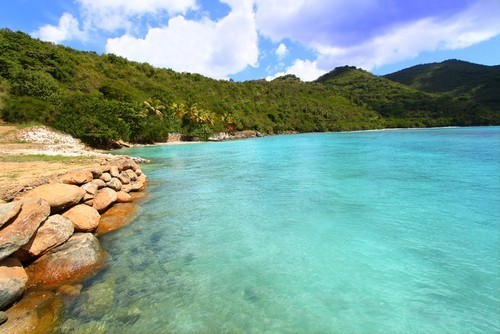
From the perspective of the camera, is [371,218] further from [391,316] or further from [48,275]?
[48,275]

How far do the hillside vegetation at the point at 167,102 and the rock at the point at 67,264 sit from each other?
32057mm

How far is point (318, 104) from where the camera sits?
113 m

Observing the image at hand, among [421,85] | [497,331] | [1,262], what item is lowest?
[497,331]

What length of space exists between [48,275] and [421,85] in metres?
190

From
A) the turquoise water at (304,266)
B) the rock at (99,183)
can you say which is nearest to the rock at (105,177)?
the rock at (99,183)

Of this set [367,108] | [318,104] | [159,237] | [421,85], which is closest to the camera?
[159,237]

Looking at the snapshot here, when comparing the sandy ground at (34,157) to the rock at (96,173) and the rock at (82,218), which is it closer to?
the rock at (96,173)

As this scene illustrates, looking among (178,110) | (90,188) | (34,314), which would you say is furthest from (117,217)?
(178,110)

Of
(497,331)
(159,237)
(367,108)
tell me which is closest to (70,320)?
(159,237)

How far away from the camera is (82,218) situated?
7438 millimetres

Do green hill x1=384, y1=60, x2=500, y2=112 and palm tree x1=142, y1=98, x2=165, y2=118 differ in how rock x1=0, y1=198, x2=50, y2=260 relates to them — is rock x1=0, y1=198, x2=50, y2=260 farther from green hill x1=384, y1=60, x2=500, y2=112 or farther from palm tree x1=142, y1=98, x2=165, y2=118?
green hill x1=384, y1=60, x2=500, y2=112

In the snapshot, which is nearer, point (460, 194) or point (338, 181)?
point (460, 194)

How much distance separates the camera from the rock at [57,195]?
6921mm

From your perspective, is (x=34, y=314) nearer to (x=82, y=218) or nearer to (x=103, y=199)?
(x=82, y=218)
